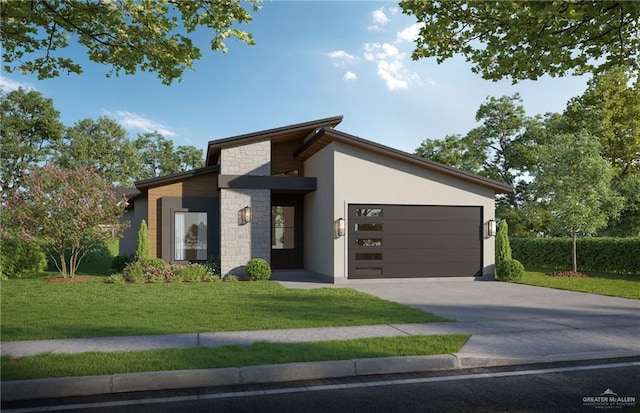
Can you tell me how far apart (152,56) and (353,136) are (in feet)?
26.8

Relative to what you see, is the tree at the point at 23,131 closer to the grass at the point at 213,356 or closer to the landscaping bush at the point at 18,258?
the landscaping bush at the point at 18,258

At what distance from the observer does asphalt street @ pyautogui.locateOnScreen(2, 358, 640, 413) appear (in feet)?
15.1

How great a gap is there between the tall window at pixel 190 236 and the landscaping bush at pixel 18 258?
5.11 m

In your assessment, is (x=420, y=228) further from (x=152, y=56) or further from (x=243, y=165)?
(x=152, y=56)

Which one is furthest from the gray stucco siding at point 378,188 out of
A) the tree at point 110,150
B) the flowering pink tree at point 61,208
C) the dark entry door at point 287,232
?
the tree at point 110,150

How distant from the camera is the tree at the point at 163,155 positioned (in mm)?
53625

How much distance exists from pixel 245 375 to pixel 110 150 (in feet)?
157

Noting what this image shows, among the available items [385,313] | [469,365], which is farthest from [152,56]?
[469,365]

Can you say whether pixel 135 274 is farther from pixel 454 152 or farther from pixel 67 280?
pixel 454 152

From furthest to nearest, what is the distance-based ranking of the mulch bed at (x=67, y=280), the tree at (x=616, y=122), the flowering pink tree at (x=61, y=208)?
the tree at (x=616, y=122) → the flowering pink tree at (x=61, y=208) → the mulch bed at (x=67, y=280)

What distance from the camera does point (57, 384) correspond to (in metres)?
5.01

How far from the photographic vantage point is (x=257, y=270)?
51.5ft

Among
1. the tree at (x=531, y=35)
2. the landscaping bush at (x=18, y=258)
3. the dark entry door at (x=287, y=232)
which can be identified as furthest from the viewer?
the dark entry door at (x=287, y=232)

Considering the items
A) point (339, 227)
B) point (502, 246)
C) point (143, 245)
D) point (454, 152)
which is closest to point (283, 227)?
point (339, 227)
